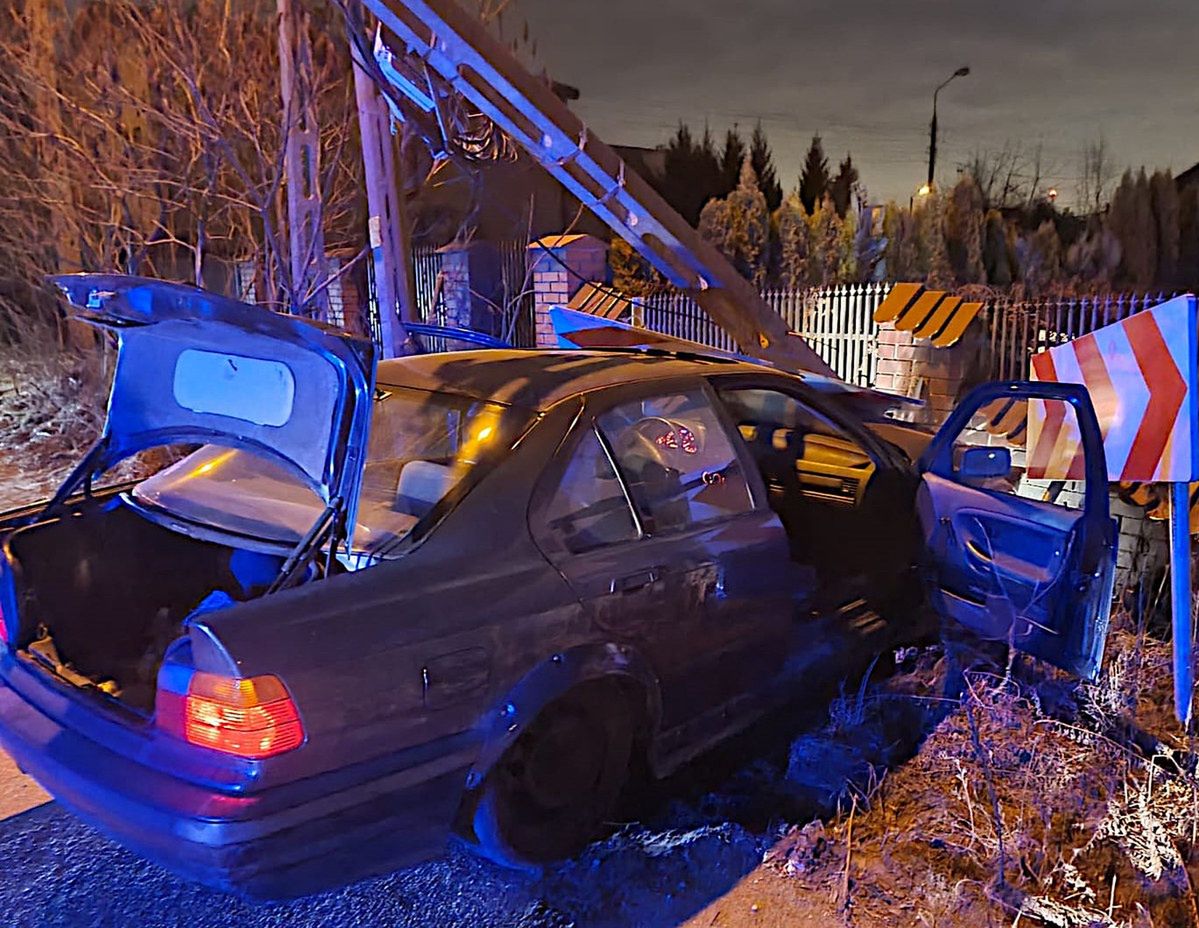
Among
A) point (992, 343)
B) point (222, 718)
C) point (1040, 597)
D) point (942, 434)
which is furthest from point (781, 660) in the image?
point (992, 343)

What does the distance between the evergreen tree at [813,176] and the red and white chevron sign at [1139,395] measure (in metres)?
18.8

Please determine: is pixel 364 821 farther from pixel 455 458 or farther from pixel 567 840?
pixel 455 458

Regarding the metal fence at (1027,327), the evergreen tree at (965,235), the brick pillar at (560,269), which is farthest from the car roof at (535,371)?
the evergreen tree at (965,235)

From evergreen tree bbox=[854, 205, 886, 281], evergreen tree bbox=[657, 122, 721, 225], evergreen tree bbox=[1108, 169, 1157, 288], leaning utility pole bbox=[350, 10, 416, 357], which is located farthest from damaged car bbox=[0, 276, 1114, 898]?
evergreen tree bbox=[657, 122, 721, 225]

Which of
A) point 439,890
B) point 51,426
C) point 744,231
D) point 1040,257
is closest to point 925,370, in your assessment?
point 439,890

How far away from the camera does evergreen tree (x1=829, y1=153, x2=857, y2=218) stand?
20719mm

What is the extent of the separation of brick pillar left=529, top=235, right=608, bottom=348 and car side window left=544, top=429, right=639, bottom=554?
7.19m

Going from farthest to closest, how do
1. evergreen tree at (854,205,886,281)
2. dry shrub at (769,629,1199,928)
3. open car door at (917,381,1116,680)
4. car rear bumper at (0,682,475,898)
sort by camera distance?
evergreen tree at (854,205,886,281)
open car door at (917,381,1116,680)
dry shrub at (769,629,1199,928)
car rear bumper at (0,682,475,898)

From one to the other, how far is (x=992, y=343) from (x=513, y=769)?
7031 millimetres

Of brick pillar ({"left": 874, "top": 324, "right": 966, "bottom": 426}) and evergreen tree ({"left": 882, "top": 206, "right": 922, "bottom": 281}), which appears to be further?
evergreen tree ({"left": 882, "top": 206, "right": 922, "bottom": 281})

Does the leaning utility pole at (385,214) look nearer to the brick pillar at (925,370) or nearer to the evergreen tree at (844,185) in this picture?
the brick pillar at (925,370)

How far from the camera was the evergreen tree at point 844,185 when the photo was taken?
20719mm

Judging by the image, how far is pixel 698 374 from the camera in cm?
338

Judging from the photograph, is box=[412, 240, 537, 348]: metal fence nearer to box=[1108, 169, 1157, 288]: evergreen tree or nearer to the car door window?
the car door window
